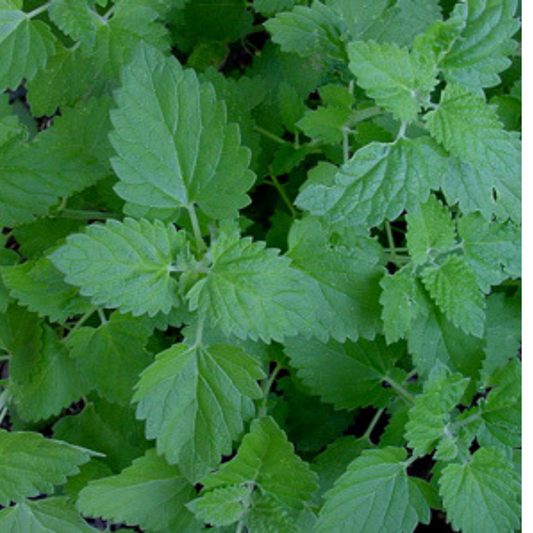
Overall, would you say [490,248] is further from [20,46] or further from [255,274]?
[20,46]

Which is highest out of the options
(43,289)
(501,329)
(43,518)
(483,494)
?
(43,289)

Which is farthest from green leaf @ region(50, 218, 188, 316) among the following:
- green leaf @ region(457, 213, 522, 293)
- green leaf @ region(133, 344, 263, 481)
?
green leaf @ region(457, 213, 522, 293)

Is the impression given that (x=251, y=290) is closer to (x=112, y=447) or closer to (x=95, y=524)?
→ (x=112, y=447)

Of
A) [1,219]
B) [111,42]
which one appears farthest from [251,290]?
[111,42]

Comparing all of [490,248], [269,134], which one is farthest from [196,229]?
[490,248]

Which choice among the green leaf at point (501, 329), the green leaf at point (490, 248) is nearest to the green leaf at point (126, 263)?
the green leaf at point (490, 248)

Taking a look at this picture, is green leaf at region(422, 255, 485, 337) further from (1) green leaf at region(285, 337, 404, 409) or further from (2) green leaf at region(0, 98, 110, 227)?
(2) green leaf at region(0, 98, 110, 227)

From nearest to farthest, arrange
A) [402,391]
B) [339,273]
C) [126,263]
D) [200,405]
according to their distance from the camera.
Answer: [126,263] → [200,405] → [339,273] → [402,391]

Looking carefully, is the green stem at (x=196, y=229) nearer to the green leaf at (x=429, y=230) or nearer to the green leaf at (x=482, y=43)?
the green leaf at (x=429, y=230)
